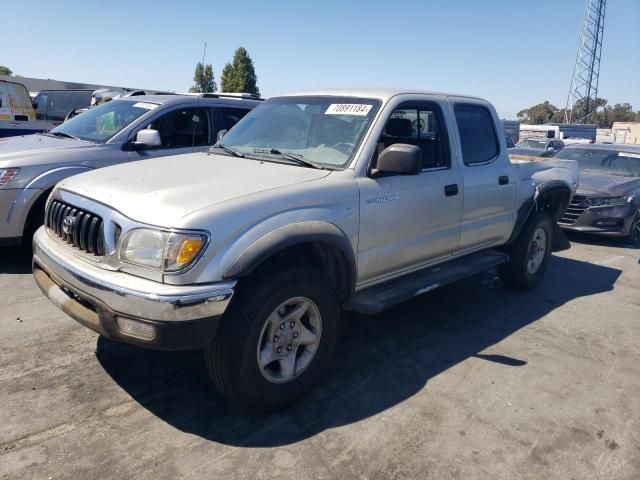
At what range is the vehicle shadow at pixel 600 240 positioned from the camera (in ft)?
28.8

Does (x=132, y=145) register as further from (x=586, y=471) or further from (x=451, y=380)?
(x=586, y=471)

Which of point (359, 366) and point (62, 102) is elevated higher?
point (62, 102)

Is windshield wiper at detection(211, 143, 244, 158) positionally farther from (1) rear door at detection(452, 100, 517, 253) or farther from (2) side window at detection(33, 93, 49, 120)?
(2) side window at detection(33, 93, 49, 120)

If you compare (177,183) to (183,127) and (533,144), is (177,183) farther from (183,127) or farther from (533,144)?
(533,144)

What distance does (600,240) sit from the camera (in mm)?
9172

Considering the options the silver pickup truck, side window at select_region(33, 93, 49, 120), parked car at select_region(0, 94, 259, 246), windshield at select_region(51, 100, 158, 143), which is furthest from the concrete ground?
side window at select_region(33, 93, 49, 120)

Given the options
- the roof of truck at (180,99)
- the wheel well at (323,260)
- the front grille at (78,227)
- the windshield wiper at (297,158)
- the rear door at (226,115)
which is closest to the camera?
the front grille at (78,227)

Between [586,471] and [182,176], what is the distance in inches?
114

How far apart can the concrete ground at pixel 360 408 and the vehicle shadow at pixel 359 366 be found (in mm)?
14

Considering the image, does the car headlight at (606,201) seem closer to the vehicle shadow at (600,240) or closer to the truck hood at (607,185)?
the truck hood at (607,185)

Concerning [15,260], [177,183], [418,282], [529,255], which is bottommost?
[15,260]

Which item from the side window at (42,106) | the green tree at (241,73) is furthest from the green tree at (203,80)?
the side window at (42,106)

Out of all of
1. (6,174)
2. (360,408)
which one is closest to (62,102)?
(6,174)

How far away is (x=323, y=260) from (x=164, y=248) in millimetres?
1128
